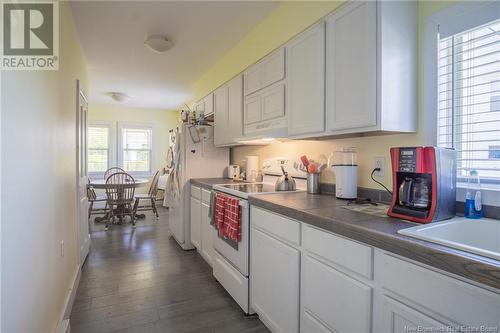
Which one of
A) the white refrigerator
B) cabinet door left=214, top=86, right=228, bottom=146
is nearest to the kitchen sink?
cabinet door left=214, top=86, right=228, bottom=146

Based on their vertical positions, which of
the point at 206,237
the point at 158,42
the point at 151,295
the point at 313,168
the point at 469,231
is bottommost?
the point at 151,295

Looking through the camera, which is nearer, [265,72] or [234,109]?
[265,72]

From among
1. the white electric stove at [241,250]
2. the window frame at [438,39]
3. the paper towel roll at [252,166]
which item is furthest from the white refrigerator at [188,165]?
the window frame at [438,39]

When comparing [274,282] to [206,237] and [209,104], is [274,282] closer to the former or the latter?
[206,237]

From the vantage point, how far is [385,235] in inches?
39.8

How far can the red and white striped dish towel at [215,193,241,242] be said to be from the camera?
2.08 meters

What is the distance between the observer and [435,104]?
1.54m

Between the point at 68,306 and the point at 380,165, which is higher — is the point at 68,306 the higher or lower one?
the lower one

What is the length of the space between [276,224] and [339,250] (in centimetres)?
51

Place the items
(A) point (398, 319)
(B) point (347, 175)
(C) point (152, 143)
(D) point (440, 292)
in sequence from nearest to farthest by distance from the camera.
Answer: (D) point (440, 292) < (A) point (398, 319) < (B) point (347, 175) < (C) point (152, 143)

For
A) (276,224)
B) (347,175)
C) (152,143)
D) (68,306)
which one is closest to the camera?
(276,224)

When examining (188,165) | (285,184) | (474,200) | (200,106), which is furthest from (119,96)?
(474,200)

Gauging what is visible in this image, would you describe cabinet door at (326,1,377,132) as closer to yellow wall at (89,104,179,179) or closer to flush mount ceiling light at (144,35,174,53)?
flush mount ceiling light at (144,35,174,53)

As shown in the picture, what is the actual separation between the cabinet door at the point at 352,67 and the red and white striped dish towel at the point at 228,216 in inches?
37.3
